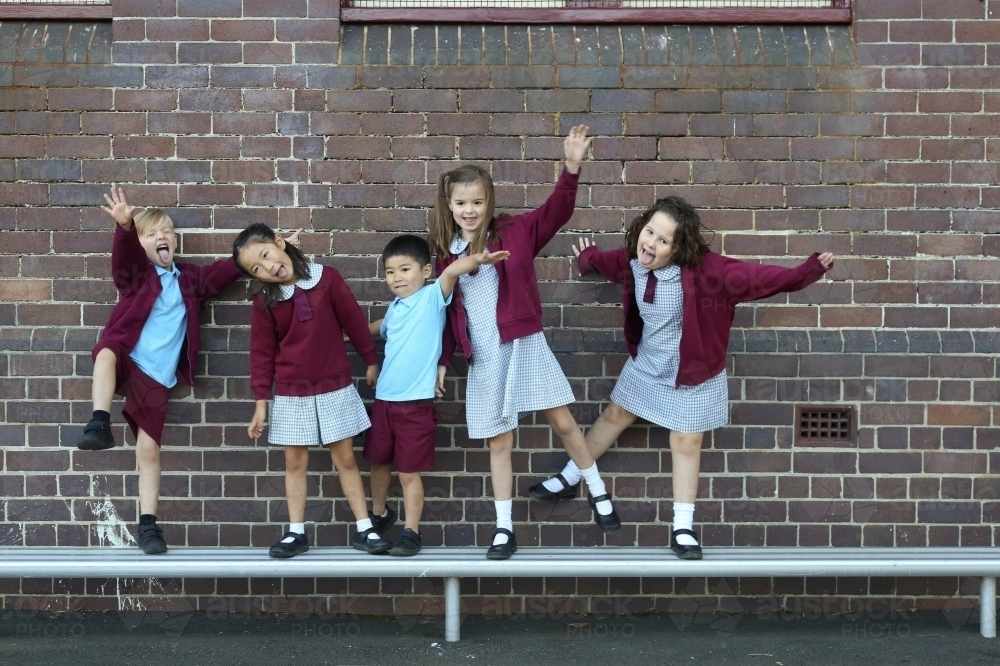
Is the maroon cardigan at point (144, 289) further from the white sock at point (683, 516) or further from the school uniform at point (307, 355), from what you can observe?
the white sock at point (683, 516)

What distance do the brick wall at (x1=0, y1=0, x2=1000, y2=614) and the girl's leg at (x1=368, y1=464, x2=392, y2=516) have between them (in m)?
0.23

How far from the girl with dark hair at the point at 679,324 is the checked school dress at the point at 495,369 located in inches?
16.3

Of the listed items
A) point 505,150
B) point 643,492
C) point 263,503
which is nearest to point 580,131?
point 505,150

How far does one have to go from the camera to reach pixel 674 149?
4922 millimetres

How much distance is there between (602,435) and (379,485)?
1082mm

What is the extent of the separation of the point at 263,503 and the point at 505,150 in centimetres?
206

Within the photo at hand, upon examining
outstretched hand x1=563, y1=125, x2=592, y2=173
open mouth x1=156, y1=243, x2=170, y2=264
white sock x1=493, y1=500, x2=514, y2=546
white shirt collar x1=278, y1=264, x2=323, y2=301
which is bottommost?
white sock x1=493, y1=500, x2=514, y2=546

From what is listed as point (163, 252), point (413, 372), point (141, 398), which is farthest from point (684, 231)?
point (141, 398)

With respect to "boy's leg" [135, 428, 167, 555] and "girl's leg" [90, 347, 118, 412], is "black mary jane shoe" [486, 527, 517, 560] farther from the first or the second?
"girl's leg" [90, 347, 118, 412]

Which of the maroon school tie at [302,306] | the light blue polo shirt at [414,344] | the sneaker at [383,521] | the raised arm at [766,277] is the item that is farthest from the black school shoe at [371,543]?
the raised arm at [766,277]

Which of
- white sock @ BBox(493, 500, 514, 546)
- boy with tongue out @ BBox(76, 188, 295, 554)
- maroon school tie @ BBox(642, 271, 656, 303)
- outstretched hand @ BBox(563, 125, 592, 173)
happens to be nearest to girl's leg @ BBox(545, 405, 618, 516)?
white sock @ BBox(493, 500, 514, 546)

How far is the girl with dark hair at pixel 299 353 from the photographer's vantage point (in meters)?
4.57

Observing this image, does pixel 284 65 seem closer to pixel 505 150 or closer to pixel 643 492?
pixel 505 150

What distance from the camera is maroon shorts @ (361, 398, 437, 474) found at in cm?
465
